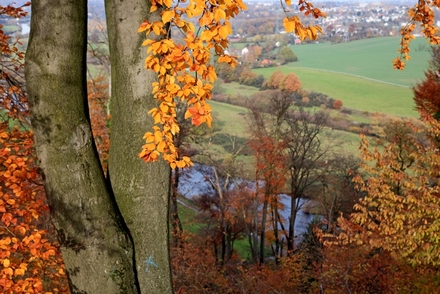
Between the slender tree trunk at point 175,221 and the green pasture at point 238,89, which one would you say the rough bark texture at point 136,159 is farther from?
the green pasture at point 238,89

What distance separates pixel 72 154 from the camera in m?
2.59

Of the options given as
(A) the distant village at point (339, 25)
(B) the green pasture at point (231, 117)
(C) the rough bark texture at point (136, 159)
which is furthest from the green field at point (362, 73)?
(C) the rough bark texture at point (136, 159)

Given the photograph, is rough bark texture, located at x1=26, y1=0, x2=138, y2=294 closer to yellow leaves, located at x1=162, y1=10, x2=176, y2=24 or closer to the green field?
yellow leaves, located at x1=162, y1=10, x2=176, y2=24

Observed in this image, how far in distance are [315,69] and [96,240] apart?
Answer: 5299 centimetres

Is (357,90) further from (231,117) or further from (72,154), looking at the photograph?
(72,154)

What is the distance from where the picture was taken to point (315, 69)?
2071 inches

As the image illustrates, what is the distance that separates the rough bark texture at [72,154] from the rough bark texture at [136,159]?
13 cm

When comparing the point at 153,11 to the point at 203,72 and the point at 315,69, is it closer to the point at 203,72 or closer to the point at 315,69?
the point at 203,72

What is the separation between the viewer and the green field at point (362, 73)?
4397 centimetres

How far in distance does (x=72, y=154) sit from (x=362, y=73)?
54.1 meters

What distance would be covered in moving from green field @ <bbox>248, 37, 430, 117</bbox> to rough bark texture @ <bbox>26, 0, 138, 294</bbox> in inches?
1663

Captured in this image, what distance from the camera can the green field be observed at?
43969 mm

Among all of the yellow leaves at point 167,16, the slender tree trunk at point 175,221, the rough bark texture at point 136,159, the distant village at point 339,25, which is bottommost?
the slender tree trunk at point 175,221

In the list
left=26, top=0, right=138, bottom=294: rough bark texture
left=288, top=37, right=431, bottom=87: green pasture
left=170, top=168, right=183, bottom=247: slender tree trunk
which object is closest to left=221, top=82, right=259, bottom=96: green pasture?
left=288, top=37, right=431, bottom=87: green pasture
